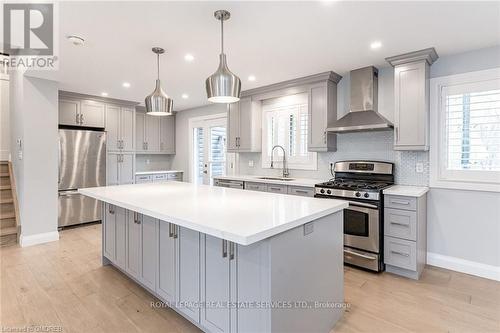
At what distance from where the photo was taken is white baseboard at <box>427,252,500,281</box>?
281 centimetres

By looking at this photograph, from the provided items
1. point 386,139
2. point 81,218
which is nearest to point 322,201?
point 386,139

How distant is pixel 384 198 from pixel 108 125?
5.02 metres

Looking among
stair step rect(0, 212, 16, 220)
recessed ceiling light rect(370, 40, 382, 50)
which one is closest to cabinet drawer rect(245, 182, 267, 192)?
recessed ceiling light rect(370, 40, 382, 50)

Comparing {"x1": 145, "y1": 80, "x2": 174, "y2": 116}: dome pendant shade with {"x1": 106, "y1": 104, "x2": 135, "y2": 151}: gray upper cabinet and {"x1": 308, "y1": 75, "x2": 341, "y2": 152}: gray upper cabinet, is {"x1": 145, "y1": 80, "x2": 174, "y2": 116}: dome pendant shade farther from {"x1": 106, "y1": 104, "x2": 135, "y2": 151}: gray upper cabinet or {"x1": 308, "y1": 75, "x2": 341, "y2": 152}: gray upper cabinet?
{"x1": 106, "y1": 104, "x2": 135, "y2": 151}: gray upper cabinet

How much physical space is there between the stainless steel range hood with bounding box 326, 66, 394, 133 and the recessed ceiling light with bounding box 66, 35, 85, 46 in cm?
296

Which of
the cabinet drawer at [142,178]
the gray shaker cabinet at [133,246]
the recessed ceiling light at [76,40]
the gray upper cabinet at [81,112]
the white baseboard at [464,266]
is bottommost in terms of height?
the white baseboard at [464,266]

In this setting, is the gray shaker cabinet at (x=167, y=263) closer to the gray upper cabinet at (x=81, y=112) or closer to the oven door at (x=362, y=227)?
the oven door at (x=362, y=227)

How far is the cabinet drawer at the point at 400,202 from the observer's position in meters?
2.77

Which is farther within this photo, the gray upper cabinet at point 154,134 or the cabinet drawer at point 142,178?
the gray upper cabinet at point 154,134

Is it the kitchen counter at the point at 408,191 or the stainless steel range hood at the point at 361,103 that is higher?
the stainless steel range hood at the point at 361,103

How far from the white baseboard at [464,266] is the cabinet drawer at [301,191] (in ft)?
5.06

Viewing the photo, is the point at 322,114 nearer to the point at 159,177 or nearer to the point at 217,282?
the point at 217,282

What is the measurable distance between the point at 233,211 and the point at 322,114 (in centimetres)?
252

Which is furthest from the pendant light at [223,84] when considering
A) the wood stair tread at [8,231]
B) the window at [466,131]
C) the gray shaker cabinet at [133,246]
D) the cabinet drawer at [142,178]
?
the cabinet drawer at [142,178]
